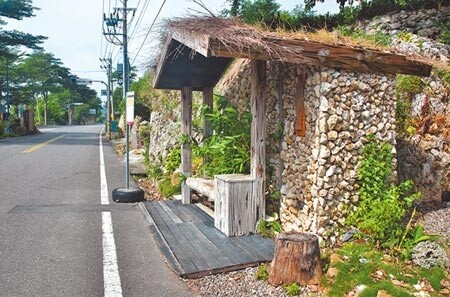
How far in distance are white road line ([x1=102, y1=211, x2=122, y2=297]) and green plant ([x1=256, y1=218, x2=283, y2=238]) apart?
6.46ft

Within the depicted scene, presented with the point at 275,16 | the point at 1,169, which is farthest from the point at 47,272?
the point at 275,16

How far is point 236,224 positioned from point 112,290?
6.43 ft

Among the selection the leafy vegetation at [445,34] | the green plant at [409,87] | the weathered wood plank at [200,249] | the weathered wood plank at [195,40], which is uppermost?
the leafy vegetation at [445,34]

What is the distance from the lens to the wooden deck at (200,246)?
4.23 m

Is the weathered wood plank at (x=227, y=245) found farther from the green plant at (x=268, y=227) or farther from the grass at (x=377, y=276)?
the grass at (x=377, y=276)

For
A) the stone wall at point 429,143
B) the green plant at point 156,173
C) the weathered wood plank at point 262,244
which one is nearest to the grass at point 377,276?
the weathered wood plank at point 262,244

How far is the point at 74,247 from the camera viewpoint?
5.06 meters

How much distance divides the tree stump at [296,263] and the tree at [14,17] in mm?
35714

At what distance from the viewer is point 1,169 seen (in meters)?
12.0

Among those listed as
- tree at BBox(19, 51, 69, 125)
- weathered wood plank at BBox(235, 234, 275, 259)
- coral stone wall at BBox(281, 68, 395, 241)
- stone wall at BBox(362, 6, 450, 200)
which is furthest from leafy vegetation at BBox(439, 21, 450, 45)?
tree at BBox(19, 51, 69, 125)

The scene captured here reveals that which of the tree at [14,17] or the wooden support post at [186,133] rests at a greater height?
the tree at [14,17]

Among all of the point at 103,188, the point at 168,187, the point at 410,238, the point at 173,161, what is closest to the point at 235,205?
the point at 410,238

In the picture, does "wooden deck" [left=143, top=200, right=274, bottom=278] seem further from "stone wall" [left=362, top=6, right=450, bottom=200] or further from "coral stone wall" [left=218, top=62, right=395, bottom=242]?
"stone wall" [left=362, top=6, right=450, bottom=200]

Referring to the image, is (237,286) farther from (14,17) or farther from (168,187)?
(14,17)
